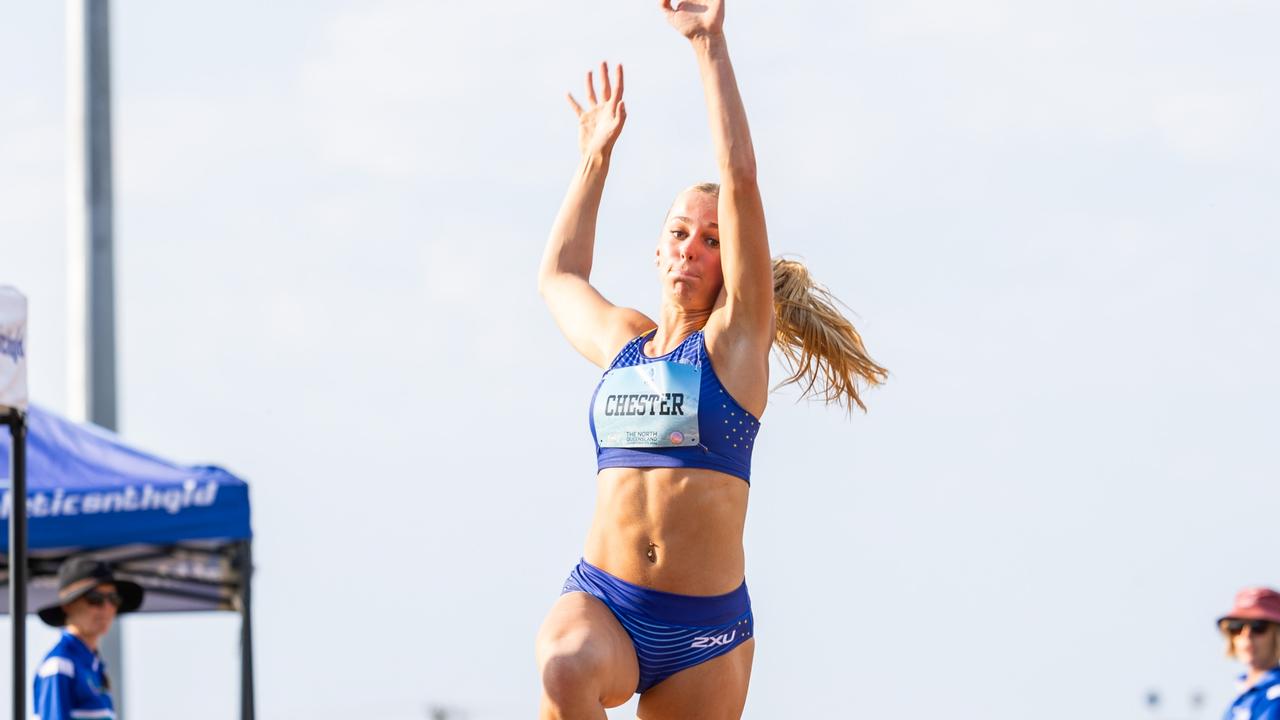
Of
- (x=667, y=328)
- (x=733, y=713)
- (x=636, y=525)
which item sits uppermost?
(x=667, y=328)

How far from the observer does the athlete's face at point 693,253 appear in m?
5.62

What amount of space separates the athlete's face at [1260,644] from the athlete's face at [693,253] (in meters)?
3.37

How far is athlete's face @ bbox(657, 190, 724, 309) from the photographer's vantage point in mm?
5621

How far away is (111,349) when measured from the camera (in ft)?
34.6

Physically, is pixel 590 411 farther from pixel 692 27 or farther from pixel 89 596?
pixel 89 596

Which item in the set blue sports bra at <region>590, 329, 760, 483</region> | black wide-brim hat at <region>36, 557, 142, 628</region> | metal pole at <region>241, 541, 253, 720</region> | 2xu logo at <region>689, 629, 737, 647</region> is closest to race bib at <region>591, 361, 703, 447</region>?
blue sports bra at <region>590, 329, 760, 483</region>

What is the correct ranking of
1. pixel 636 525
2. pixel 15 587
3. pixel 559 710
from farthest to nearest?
1. pixel 15 587
2. pixel 636 525
3. pixel 559 710

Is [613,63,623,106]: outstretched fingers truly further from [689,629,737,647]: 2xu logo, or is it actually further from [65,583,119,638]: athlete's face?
[65,583,119,638]: athlete's face

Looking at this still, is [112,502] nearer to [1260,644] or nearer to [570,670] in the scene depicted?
[570,670]

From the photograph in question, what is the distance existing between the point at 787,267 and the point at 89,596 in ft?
11.7

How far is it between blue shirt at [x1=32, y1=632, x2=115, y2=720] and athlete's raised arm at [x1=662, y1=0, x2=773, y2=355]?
3.61 metres

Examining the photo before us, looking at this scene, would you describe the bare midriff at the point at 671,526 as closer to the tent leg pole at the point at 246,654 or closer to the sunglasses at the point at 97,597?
the sunglasses at the point at 97,597

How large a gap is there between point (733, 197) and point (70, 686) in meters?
3.88

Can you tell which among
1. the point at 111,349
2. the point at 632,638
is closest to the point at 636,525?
the point at 632,638
